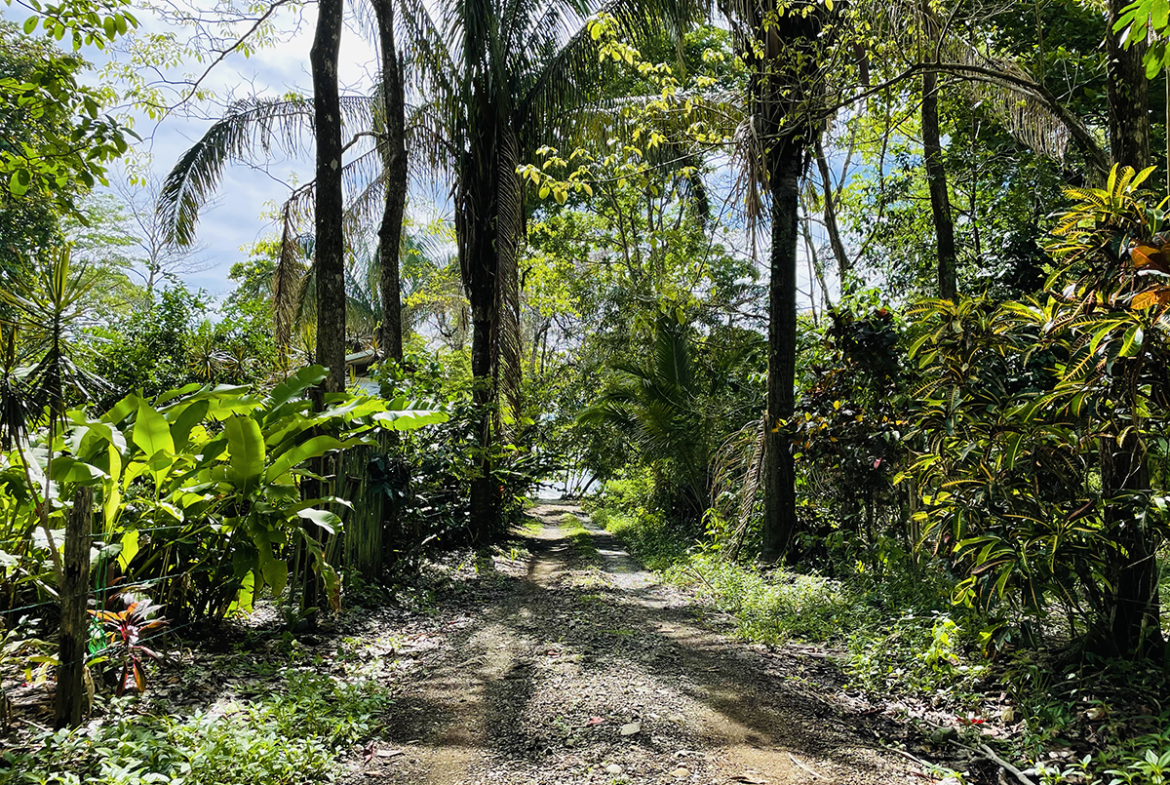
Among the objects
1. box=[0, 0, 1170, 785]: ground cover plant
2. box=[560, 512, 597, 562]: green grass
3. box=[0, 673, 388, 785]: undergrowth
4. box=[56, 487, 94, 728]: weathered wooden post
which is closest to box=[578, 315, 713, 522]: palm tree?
box=[0, 0, 1170, 785]: ground cover plant

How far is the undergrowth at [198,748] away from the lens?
234 cm

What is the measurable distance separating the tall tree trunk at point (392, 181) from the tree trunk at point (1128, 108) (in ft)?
23.5

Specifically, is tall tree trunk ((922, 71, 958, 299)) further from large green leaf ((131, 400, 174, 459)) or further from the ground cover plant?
large green leaf ((131, 400, 174, 459))

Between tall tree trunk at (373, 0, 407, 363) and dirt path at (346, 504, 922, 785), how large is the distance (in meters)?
4.60

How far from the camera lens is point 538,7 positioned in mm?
9609

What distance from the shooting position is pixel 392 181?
8797 millimetres

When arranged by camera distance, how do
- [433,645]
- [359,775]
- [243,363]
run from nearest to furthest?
[359,775]
[433,645]
[243,363]

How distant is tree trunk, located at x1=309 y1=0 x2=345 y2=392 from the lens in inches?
205

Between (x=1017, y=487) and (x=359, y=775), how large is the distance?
3.39 meters

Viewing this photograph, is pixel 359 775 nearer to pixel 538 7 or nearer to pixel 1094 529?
pixel 1094 529

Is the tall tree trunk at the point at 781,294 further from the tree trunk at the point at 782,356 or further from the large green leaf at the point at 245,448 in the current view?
the large green leaf at the point at 245,448

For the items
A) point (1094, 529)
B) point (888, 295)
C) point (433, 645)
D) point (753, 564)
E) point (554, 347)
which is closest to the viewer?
point (1094, 529)

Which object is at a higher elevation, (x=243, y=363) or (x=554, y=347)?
(x=554, y=347)

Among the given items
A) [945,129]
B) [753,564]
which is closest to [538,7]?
[945,129]
